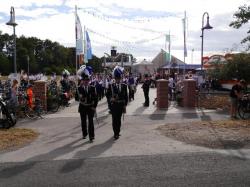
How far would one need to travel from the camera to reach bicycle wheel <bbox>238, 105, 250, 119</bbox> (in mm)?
16938

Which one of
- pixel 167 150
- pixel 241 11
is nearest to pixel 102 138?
pixel 167 150

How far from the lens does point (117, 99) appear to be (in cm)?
1255

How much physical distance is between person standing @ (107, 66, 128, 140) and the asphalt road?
2941 millimetres

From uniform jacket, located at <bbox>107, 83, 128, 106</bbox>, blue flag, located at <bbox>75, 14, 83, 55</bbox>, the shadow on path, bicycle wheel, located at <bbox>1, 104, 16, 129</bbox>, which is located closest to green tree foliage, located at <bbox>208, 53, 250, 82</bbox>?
blue flag, located at <bbox>75, 14, 83, 55</bbox>

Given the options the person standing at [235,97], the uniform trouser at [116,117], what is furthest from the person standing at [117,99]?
the person standing at [235,97]

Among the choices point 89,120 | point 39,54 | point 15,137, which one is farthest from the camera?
point 39,54

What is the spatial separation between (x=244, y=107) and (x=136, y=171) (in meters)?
9.78

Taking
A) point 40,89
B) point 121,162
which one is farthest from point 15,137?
point 40,89

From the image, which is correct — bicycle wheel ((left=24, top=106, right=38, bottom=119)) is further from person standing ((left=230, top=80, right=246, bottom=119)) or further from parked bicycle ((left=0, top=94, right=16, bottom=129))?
person standing ((left=230, top=80, right=246, bottom=119))

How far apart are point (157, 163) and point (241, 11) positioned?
11805mm

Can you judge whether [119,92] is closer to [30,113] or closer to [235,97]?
[235,97]

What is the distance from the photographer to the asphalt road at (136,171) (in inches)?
293

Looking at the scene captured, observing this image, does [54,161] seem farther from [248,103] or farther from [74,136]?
[248,103]

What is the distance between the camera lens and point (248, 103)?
55.5 feet
